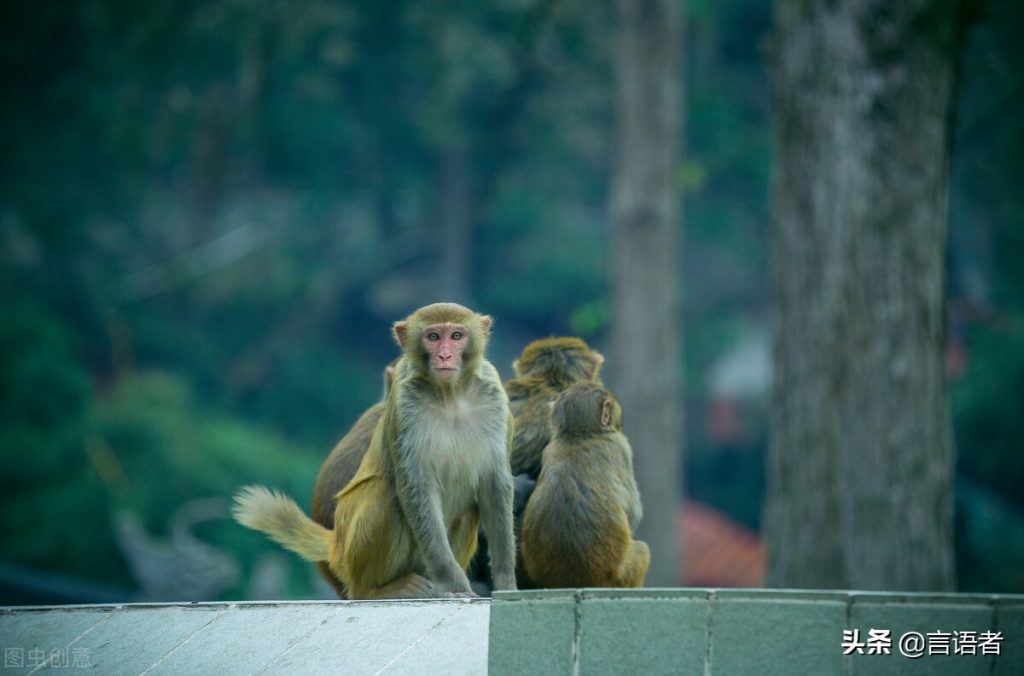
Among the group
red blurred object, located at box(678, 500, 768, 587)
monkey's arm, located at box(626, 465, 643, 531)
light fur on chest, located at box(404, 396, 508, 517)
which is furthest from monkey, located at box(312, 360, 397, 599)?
red blurred object, located at box(678, 500, 768, 587)

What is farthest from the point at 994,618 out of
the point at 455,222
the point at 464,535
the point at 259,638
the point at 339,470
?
the point at 455,222

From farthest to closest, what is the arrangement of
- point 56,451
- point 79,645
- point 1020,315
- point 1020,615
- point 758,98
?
1. point 758,98
2. point 1020,315
3. point 56,451
4. point 79,645
5. point 1020,615

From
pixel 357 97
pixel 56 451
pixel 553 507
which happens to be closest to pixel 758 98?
pixel 357 97

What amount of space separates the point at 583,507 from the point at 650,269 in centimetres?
913

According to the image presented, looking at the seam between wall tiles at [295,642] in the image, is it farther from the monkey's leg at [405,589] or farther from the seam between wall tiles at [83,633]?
the seam between wall tiles at [83,633]

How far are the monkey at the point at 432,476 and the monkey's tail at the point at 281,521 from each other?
0.06 m

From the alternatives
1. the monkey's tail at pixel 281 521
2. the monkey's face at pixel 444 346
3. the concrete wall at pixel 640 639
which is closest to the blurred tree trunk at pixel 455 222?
the monkey's tail at pixel 281 521

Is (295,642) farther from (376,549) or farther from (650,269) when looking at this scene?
(650,269)

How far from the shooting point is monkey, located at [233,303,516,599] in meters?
5.75

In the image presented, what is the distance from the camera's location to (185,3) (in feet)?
97.6

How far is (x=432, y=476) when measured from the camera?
19.0ft

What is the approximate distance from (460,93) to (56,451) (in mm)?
11761

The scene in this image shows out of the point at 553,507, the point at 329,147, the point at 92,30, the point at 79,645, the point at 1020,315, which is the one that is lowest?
the point at 79,645

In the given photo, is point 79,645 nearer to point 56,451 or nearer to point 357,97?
point 56,451
